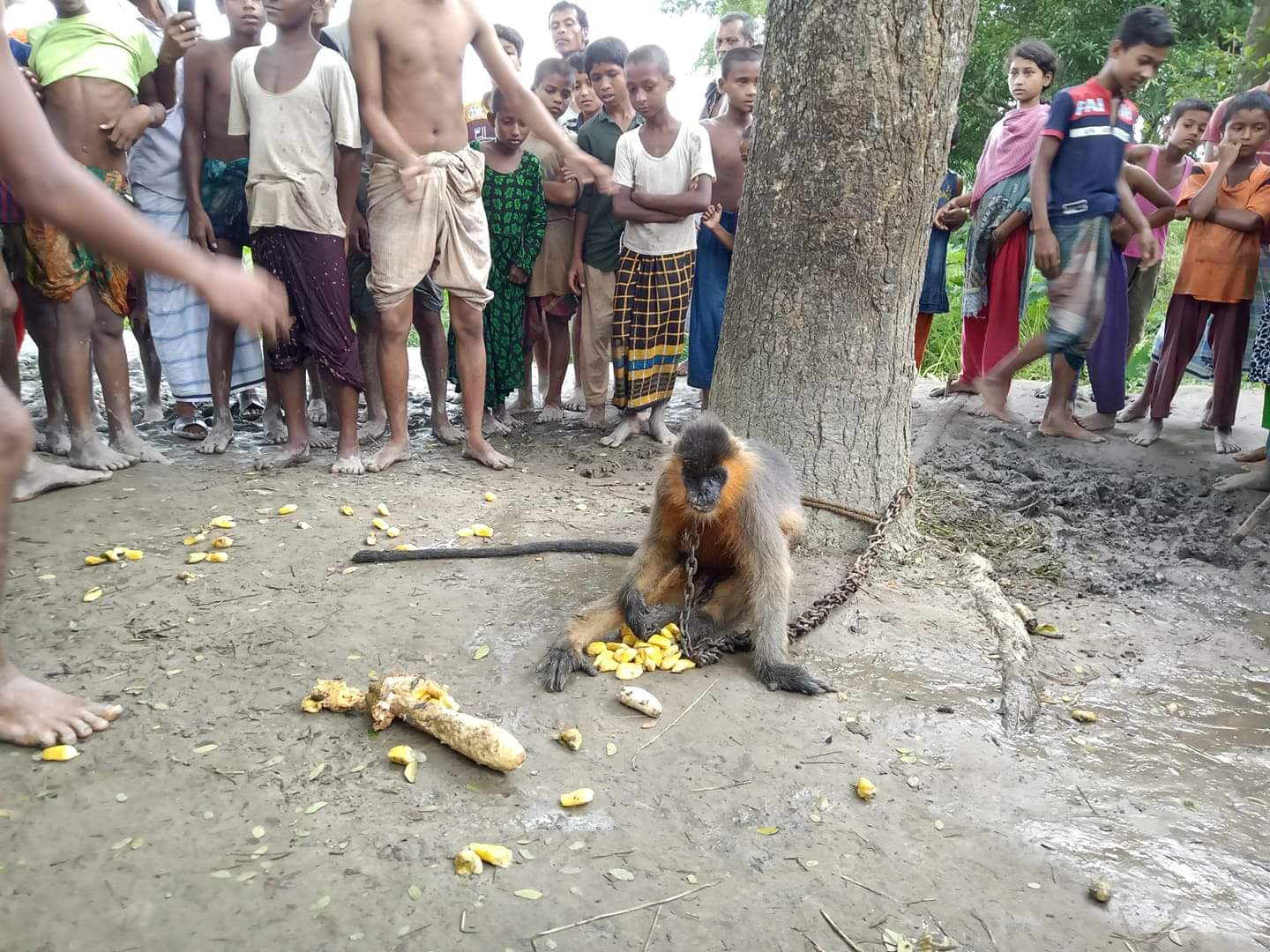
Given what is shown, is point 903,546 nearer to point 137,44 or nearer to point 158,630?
point 158,630

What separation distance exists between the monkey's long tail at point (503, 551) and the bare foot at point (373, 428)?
2060 mm

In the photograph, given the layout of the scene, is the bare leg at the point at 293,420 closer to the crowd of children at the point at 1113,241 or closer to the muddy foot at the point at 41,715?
the muddy foot at the point at 41,715

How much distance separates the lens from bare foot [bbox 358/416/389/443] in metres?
6.06

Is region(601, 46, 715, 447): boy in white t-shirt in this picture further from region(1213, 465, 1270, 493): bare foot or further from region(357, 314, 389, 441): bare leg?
region(1213, 465, 1270, 493): bare foot

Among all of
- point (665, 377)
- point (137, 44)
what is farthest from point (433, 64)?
point (665, 377)

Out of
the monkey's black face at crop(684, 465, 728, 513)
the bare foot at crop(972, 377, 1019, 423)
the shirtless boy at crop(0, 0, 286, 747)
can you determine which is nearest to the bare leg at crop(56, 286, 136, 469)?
the shirtless boy at crop(0, 0, 286, 747)

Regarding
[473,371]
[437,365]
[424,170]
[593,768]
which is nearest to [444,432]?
[437,365]

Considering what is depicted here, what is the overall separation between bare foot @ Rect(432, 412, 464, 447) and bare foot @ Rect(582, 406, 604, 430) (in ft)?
3.19

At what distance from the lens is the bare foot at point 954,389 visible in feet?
24.7

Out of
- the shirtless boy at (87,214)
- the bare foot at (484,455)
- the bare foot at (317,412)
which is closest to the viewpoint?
the shirtless boy at (87,214)

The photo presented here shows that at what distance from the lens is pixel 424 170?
496 centimetres

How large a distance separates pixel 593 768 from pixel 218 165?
14.5ft

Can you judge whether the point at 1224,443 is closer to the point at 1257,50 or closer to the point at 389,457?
the point at 1257,50

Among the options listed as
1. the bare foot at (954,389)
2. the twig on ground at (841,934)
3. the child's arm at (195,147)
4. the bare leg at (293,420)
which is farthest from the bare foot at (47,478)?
the bare foot at (954,389)
